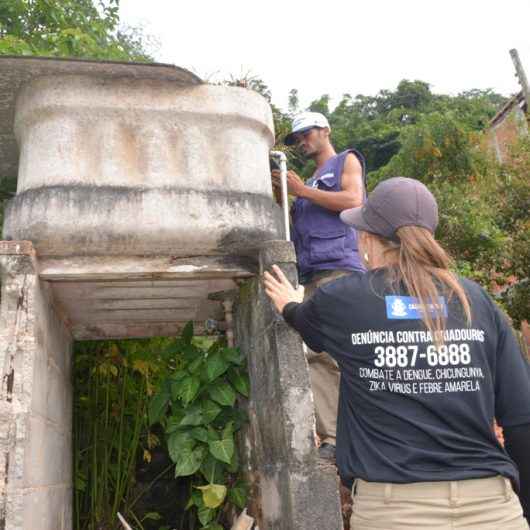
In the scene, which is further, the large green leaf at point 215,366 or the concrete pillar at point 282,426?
the large green leaf at point 215,366

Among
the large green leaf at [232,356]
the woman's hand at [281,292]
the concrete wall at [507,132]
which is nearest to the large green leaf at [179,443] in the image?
the large green leaf at [232,356]

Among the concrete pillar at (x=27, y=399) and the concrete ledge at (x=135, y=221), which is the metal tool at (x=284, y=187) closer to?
the concrete ledge at (x=135, y=221)

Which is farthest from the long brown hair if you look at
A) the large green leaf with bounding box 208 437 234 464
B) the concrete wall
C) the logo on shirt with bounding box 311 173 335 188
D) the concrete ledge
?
the concrete wall

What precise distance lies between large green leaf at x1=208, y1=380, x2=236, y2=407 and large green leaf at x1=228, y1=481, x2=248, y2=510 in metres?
0.55

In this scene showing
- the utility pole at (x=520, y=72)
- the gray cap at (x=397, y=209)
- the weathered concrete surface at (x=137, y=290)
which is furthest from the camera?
the utility pole at (x=520, y=72)

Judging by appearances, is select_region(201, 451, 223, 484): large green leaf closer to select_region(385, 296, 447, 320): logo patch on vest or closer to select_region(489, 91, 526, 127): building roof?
select_region(385, 296, 447, 320): logo patch on vest

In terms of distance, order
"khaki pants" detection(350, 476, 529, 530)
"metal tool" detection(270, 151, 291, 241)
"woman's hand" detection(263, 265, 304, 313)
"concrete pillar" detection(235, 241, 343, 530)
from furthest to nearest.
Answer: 1. "metal tool" detection(270, 151, 291, 241)
2. "concrete pillar" detection(235, 241, 343, 530)
3. "woman's hand" detection(263, 265, 304, 313)
4. "khaki pants" detection(350, 476, 529, 530)

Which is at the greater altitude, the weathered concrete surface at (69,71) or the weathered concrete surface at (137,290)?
the weathered concrete surface at (69,71)

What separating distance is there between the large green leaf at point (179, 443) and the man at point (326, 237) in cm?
78

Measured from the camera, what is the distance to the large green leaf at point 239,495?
13.5 ft

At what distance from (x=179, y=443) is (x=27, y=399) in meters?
1.13

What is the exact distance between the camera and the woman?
210 centimetres

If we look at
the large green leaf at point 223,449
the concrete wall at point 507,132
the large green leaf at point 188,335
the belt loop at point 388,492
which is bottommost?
the belt loop at point 388,492

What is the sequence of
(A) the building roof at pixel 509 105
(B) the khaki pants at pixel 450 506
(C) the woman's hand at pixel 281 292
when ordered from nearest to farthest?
1. (B) the khaki pants at pixel 450 506
2. (C) the woman's hand at pixel 281 292
3. (A) the building roof at pixel 509 105
